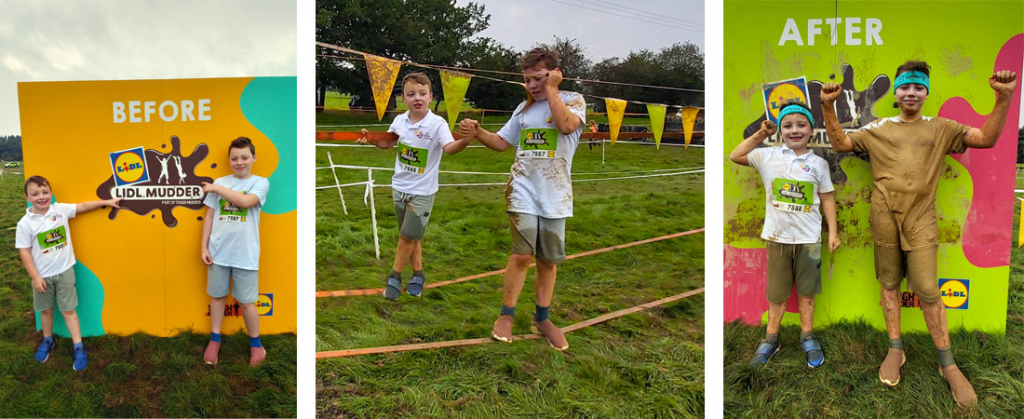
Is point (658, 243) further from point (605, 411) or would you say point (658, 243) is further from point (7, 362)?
point (7, 362)

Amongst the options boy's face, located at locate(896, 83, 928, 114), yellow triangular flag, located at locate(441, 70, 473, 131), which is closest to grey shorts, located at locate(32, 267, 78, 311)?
yellow triangular flag, located at locate(441, 70, 473, 131)

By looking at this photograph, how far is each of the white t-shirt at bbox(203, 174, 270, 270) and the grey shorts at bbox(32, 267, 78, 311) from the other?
34.5 inches

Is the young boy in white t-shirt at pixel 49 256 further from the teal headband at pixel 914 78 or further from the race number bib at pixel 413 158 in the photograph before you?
the teal headband at pixel 914 78

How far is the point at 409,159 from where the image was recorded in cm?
304

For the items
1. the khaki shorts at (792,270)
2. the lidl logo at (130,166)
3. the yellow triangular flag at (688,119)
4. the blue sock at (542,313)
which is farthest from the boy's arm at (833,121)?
the lidl logo at (130,166)

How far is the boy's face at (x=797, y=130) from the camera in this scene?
298 cm

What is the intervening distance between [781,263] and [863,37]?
1.31 m

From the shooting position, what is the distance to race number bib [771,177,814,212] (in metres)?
2.97

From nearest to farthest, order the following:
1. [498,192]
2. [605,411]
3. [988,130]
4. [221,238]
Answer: [988,130]
[605,411]
[221,238]
[498,192]

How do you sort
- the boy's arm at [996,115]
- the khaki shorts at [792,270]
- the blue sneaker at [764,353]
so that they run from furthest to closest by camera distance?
1. the blue sneaker at [764,353]
2. the khaki shorts at [792,270]
3. the boy's arm at [996,115]

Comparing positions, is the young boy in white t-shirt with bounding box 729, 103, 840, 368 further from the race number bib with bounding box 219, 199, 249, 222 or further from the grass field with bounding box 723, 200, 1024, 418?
the race number bib with bounding box 219, 199, 249, 222

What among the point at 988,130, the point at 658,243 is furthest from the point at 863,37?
the point at 658,243

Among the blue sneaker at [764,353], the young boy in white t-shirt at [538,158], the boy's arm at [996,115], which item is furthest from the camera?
the blue sneaker at [764,353]

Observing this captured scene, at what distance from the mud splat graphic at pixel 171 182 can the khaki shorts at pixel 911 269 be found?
12.1ft
